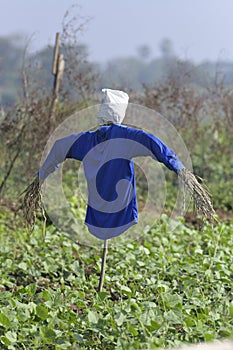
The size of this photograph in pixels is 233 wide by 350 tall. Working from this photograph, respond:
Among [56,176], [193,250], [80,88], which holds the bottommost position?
[193,250]

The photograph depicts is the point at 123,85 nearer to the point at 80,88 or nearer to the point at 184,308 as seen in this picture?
the point at 80,88

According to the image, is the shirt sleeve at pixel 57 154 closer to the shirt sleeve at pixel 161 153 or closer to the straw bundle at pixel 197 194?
the shirt sleeve at pixel 161 153

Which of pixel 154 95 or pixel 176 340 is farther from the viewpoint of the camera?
pixel 154 95

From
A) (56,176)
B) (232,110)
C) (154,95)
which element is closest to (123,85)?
(154,95)

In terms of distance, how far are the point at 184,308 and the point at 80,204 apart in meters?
3.49

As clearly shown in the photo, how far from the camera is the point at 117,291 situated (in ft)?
16.1

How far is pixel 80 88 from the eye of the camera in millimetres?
8836

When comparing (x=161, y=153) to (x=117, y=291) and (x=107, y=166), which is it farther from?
(x=117, y=291)

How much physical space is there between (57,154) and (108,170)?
1.30 feet

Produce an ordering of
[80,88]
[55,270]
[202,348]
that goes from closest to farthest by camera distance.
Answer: [202,348], [55,270], [80,88]

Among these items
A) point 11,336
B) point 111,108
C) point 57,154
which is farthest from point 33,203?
point 11,336

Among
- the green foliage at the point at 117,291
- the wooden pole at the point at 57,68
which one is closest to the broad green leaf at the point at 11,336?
the green foliage at the point at 117,291

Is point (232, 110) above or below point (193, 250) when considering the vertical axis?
above

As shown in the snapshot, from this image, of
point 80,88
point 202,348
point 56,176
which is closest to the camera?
point 202,348
